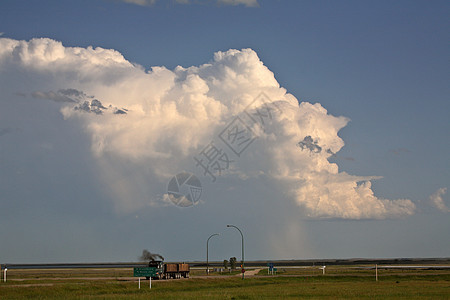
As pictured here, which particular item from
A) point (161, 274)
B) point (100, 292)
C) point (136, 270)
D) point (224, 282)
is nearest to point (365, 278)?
point (224, 282)

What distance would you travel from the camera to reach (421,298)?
4412cm

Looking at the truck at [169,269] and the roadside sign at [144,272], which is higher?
the roadside sign at [144,272]

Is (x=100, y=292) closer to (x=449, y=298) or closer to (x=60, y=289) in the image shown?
(x=60, y=289)

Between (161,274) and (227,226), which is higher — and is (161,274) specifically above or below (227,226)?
below

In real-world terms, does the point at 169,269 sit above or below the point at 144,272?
below

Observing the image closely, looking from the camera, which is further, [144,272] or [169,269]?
[169,269]

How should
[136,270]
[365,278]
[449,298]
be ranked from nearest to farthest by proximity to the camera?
[449,298]
[136,270]
[365,278]

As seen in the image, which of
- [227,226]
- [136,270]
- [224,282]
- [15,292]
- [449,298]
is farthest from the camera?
[227,226]

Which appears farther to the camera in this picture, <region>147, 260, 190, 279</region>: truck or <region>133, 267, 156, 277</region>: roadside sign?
<region>147, 260, 190, 279</region>: truck

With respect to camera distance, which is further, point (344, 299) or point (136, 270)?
point (136, 270)

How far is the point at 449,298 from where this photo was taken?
143ft

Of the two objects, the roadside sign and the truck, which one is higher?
the roadside sign

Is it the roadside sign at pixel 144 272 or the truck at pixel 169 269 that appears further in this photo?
the truck at pixel 169 269

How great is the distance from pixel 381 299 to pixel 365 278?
4135cm
